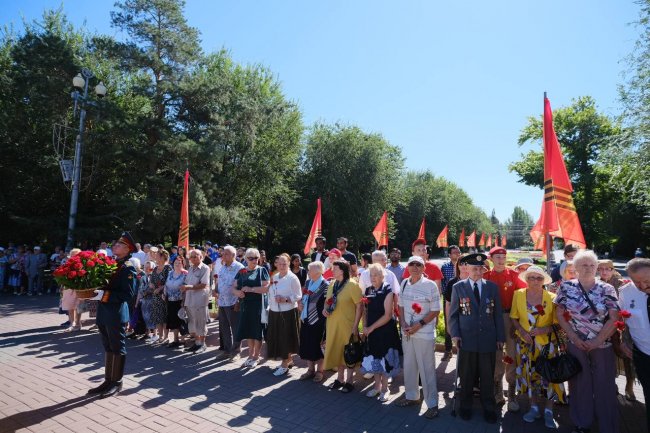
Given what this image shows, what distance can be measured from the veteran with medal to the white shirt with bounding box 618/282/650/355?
128 cm

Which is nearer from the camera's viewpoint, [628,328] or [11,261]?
[628,328]

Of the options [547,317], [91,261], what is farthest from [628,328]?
[91,261]

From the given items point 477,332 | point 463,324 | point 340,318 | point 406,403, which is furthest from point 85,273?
point 477,332

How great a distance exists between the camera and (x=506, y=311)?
5.33 metres

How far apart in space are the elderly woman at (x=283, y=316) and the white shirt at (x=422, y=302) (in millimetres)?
2101

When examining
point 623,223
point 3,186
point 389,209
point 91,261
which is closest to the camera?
point 91,261

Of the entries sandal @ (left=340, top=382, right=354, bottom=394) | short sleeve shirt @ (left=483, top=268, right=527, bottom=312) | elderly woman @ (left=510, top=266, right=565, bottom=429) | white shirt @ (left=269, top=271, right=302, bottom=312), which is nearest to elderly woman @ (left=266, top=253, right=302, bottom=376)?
white shirt @ (left=269, top=271, right=302, bottom=312)

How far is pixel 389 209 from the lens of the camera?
119 ft

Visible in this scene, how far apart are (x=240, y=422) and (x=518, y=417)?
139 inches

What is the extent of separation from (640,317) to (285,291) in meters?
4.76

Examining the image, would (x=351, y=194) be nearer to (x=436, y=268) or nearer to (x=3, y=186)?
(x=3, y=186)

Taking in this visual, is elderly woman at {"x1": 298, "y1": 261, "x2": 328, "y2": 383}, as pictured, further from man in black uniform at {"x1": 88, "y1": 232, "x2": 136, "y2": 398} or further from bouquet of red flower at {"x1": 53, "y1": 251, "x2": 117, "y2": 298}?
bouquet of red flower at {"x1": 53, "y1": 251, "x2": 117, "y2": 298}

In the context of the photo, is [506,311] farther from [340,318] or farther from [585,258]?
[340,318]

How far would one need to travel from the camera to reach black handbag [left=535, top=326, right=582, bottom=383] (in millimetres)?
4129
